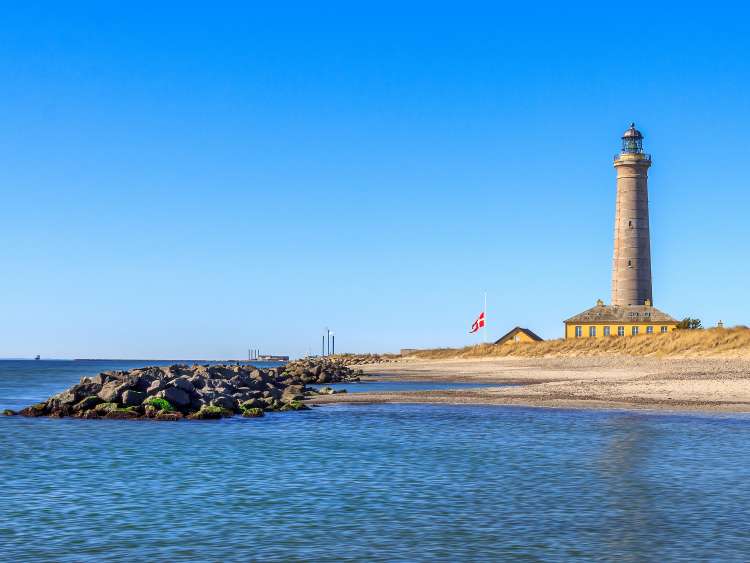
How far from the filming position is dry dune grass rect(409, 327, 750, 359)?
57.2 meters

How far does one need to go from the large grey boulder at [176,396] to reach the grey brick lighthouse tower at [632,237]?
6807 centimetres

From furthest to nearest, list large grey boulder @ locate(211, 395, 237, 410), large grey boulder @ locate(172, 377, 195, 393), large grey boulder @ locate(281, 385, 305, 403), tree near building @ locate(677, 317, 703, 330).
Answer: tree near building @ locate(677, 317, 703, 330) < large grey boulder @ locate(281, 385, 305, 403) < large grey boulder @ locate(172, 377, 195, 393) < large grey boulder @ locate(211, 395, 237, 410)

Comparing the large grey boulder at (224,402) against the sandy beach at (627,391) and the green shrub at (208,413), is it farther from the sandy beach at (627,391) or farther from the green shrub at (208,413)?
the sandy beach at (627,391)

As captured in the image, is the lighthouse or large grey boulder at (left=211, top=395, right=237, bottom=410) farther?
the lighthouse

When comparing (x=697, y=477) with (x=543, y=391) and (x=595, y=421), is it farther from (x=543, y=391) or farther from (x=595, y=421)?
(x=543, y=391)

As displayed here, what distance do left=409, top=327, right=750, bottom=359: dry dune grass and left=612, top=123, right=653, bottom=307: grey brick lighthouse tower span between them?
11.7 m

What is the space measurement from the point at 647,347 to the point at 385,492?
57.1 metres

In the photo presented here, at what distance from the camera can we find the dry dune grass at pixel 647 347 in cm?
5719

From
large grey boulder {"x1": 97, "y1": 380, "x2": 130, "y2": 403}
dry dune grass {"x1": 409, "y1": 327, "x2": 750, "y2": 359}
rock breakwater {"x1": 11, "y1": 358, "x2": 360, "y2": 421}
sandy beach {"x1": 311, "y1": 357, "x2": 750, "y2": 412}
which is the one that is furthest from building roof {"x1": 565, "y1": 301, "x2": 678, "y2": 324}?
large grey boulder {"x1": 97, "y1": 380, "x2": 130, "y2": 403}

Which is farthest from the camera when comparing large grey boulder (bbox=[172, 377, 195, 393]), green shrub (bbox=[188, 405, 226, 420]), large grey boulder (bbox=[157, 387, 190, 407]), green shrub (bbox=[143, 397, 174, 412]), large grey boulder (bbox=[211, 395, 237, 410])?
large grey boulder (bbox=[172, 377, 195, 393])

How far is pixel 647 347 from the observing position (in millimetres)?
67625

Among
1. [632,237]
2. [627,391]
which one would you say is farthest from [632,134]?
[627,391]

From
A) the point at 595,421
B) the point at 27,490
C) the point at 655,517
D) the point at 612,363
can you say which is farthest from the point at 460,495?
the point at 612,363

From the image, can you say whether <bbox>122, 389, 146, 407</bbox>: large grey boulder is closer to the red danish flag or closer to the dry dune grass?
the dry dune grass
